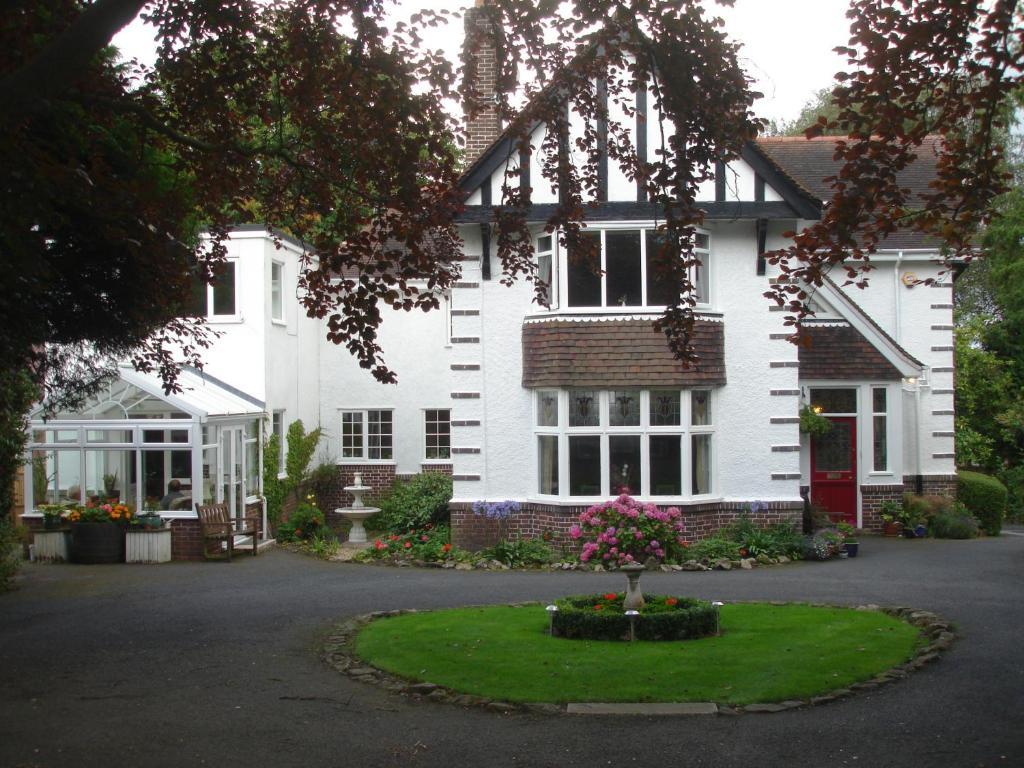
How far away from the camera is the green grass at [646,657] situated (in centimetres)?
977

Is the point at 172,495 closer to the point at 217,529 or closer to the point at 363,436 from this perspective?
the point at 217,529

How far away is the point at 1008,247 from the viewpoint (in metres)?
27.7

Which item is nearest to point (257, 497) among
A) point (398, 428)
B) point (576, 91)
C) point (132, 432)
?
point (132, 432)

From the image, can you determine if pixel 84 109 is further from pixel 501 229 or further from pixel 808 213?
pixel 808 213

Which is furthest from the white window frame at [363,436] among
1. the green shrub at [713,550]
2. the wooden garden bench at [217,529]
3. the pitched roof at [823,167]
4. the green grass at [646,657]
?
the green grass at [646,657]

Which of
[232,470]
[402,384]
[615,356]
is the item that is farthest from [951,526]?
[232,470]

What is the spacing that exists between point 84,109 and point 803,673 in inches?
313

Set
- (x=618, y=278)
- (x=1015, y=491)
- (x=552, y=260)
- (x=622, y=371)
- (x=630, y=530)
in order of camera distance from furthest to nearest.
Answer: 1. (x=1015, y=491)
2. (x=552, y=260)
3. (x=618, y=278)
4. (x=622, y=371)
5. (x=630, y=530)

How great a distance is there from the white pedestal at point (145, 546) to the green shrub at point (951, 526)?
15134 mm

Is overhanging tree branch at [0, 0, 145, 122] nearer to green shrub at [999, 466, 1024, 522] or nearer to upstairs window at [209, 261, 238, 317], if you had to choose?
upstairs window at [209, 261, 238, 317]

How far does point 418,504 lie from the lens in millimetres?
24031

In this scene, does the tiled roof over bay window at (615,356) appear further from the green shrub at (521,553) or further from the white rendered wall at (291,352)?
the white rendered wall at (291,352)

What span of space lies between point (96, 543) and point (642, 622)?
40.0 ft

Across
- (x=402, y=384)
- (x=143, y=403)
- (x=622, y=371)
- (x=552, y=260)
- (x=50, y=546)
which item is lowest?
(x=50, y=546)
